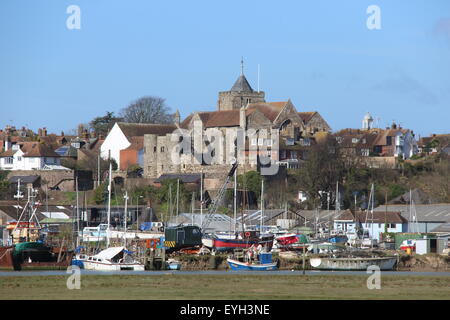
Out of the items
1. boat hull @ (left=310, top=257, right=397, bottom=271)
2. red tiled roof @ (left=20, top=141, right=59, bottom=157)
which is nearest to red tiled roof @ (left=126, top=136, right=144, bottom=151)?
red tiled roof @ (left=20, top=141, right=59, bottom=157)

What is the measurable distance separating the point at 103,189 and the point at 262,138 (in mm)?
17385

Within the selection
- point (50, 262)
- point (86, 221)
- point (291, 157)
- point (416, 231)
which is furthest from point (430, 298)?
point (291, 157)

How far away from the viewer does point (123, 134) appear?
118938 mm

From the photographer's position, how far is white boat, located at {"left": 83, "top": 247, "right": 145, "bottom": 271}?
52656 mm

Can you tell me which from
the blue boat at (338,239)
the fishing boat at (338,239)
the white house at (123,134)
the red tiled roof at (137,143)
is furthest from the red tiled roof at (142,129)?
the blue boat at (338,239)

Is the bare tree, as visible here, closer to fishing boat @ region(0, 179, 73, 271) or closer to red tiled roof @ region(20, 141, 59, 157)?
red tiled roof @ region(20, 141, 59, 157)

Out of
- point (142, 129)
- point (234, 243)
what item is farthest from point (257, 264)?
point (142, 129)

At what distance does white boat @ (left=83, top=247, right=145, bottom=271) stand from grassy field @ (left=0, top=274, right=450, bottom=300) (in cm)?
654

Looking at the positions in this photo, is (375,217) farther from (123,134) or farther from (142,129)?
(142,129)

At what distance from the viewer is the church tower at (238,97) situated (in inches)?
4937

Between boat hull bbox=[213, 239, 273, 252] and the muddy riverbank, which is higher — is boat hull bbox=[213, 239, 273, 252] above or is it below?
above

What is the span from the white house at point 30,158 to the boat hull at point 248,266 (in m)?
58.5

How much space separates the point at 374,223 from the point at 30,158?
40267mm
